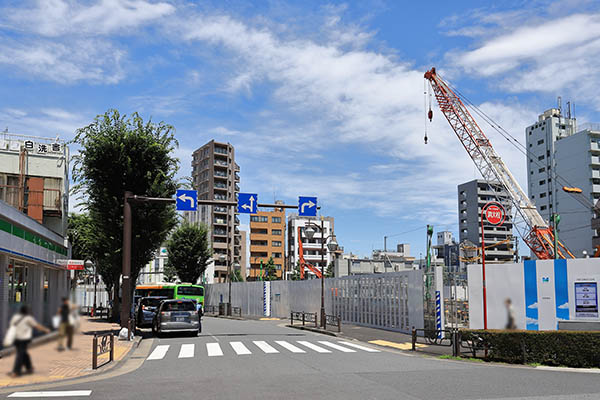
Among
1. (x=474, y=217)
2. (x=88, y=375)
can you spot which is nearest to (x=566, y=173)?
(x=474, y=217)

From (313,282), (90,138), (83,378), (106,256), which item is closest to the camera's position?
(83,378)

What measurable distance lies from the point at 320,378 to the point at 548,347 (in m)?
10.3

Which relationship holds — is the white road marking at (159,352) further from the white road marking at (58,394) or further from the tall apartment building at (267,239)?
the tall apartment building at (267,239)

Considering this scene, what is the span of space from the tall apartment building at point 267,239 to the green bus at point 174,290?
2774 inches

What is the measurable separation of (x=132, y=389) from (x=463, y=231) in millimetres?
131914

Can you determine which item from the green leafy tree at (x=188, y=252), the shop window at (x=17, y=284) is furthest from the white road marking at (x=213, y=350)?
the green leafy tree at (x=188, y=252)

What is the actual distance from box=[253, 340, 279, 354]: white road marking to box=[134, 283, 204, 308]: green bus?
34.4 metres

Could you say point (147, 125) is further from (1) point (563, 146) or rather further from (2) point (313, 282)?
(1) point (563, 146)

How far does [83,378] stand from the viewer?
1869 cm

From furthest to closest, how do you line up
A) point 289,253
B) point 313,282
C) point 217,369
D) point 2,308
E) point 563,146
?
point 289,253 → point 563,146 → point 313,282 → point 217,369 → point 2,308

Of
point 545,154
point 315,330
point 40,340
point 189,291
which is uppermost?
point 545,154

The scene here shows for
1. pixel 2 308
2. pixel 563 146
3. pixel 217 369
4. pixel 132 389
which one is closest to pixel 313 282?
pixel 217 369

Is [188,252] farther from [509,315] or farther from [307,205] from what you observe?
[509,315]

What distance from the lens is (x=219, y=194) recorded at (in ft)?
426
